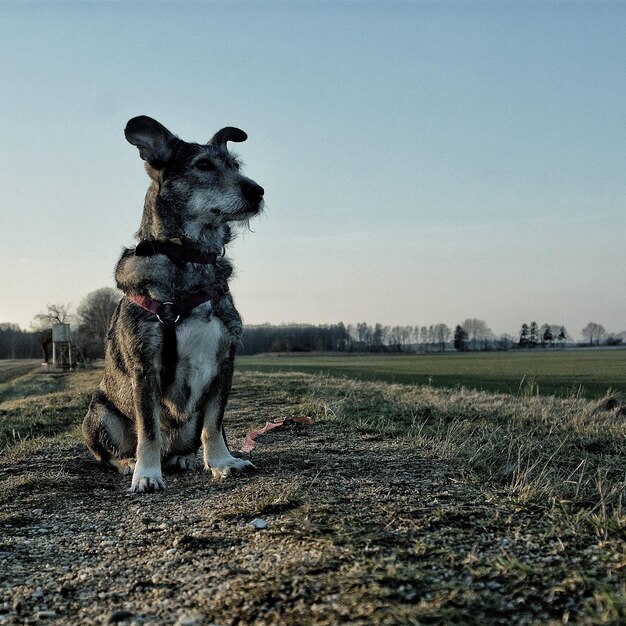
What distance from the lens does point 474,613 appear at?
2791 millimetres

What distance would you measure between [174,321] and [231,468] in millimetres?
1481

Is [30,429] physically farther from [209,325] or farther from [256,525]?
[256,525]

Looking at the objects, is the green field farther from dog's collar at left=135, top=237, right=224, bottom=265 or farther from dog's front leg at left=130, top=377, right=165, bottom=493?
dog's front leg at left=130, top=377, right=165, bottom=493

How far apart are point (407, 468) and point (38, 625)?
3405 millimetres

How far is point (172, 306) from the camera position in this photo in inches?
238

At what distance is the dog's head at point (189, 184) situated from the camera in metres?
6.46

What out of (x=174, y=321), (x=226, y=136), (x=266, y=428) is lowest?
(x=266, y=428)

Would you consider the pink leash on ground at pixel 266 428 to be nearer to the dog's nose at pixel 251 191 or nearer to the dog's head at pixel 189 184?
the dog's head at pixel 189 184

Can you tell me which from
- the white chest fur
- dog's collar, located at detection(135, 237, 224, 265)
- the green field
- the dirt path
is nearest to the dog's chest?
the white chest fur

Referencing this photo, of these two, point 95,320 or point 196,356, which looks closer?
point 196,356

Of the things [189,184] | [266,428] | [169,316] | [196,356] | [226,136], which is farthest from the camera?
[266,428]

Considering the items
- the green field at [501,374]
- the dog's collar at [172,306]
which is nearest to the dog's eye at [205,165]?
the dog's collar at [172,306]

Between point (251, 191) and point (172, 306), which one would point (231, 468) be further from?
point (251, 191)

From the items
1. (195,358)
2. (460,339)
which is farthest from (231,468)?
(460,339)
